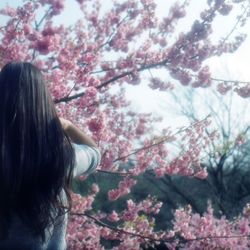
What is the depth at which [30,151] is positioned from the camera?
1.57m

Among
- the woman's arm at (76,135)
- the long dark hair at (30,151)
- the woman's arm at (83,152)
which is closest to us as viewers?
the long dark hair at (30,151)

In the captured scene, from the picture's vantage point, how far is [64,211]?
1.70m

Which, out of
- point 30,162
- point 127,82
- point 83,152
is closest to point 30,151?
point 30,162

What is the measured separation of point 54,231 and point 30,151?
329 mm

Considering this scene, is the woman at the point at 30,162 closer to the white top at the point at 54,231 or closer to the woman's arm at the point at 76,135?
the white top at the point at 54,231

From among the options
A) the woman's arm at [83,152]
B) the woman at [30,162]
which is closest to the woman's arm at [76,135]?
the woman's arm at [83,152]

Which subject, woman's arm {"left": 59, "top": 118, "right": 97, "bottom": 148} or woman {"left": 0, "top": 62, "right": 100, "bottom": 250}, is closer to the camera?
woman {"left": 0, "top": 62, "right": 100, "bottom": 250}

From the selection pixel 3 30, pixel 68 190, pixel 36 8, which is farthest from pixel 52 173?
pixel 36 8

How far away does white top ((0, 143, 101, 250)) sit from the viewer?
156 cm

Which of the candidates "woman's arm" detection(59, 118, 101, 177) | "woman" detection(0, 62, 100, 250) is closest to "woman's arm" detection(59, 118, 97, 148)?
"woman's arm" detection(59, 118, 101, 177)

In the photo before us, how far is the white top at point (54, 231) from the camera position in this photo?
1.56 metres

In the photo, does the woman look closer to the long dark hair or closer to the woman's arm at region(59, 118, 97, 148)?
the long dark hair

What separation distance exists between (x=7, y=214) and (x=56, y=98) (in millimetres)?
3105

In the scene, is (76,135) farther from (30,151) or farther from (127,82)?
(127,82)
